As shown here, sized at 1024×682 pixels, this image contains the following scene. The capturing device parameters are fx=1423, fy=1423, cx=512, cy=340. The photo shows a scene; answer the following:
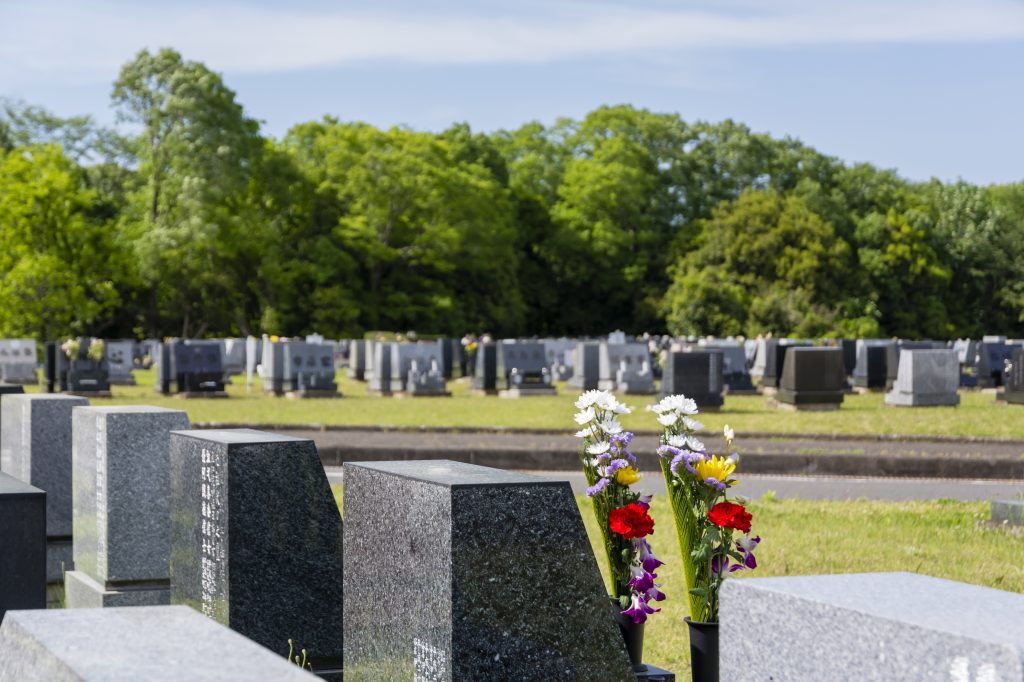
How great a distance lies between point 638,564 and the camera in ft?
18.8

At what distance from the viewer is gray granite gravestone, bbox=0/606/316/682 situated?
9.00ft

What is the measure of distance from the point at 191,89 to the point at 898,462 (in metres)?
45.3

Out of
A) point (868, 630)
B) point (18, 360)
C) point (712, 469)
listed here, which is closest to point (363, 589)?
point (712, 469)

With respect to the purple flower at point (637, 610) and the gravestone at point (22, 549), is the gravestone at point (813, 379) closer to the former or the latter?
the gravestone at point (22, 549)

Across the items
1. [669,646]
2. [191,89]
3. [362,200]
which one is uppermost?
[191,89]

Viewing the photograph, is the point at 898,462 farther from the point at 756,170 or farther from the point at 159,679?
the point at 756,170

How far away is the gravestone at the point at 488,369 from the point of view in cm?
3139

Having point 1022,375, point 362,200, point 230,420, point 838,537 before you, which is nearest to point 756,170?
point 362,200

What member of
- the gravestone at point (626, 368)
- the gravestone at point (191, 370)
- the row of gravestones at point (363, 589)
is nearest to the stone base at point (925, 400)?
the gravestone at point (626, 368)

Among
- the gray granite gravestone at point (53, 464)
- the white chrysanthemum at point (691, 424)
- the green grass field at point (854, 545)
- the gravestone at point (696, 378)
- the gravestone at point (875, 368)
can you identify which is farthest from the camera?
the gravestone at point (875, 368)

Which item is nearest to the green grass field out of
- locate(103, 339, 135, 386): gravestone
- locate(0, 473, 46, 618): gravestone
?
locate(0, 473, 46, 618): gravestone

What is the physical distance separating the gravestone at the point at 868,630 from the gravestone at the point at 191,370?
26617 mm

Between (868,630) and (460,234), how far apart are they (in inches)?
2277

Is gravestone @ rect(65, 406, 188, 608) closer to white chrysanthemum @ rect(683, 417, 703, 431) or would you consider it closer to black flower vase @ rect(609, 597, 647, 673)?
white chrysanthemum @ rect(683, 417, 703, 431)
